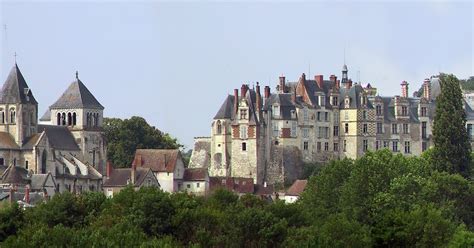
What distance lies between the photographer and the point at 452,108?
133m

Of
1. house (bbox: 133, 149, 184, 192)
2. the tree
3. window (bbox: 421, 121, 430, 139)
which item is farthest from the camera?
window (bbox: 421, 121, 430, 139)

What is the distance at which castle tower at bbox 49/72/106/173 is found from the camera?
14900cm

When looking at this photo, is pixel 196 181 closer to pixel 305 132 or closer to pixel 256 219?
pixel 305 132

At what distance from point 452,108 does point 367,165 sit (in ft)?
43.7

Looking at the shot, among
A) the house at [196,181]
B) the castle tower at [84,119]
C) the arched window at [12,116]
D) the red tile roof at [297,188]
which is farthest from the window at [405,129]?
the arched window at [12,116]

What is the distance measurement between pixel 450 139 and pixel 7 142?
99.6 ft

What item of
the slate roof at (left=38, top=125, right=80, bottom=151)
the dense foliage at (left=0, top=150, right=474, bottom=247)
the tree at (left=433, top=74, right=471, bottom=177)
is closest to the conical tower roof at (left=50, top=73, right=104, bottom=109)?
the slate roof at (left=38, top=125, right=80, bottom=151)

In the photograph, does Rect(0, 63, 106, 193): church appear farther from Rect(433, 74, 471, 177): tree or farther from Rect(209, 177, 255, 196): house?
Rect(433, 74, 471, 177): tree

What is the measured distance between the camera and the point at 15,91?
485 ft

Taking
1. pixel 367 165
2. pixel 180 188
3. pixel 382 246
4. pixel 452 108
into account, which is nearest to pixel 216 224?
pixel 382 246

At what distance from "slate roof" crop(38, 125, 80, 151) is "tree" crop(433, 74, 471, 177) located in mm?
26767

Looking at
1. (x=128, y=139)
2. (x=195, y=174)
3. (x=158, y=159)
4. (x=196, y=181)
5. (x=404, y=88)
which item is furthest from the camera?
(x=128, y=139)

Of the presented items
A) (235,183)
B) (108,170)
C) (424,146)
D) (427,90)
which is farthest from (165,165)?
(427,90)

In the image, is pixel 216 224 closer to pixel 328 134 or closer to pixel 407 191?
pixel 407 191
